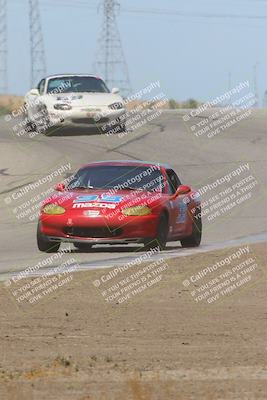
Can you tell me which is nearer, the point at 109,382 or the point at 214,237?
the point at 109,382

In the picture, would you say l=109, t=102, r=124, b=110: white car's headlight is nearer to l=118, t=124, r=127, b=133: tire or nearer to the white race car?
the white race car

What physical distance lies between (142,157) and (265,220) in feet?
32.2

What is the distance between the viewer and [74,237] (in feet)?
54.3

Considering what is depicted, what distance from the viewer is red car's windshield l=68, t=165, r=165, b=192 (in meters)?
17.3

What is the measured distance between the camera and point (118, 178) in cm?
1742

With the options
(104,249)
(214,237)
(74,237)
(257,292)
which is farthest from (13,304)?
(214,237)

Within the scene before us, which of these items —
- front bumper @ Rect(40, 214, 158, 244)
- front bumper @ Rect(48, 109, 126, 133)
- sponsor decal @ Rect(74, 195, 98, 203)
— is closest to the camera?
front bumper @ Rect(40, 214, 158, 244)

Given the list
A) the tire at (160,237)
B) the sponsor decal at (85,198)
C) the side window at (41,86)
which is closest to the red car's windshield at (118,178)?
the sponsor decal at (85,198)

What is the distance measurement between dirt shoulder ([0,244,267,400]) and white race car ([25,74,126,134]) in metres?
18.3

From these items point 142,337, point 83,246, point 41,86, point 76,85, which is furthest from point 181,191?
point 41,86

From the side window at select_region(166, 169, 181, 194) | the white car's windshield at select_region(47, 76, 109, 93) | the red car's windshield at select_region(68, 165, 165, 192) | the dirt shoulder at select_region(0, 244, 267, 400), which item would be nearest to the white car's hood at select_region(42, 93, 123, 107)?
the white car's windshield at select_region(47, 76, 109, 93)

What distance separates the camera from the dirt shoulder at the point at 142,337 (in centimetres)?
719

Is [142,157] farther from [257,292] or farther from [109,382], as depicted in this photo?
[109,382]

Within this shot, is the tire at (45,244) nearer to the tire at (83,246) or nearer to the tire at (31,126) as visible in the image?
the tire at (83,246)
